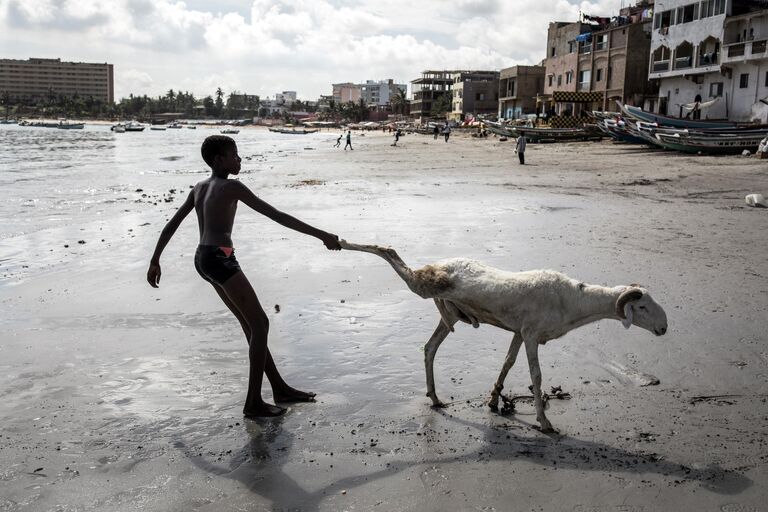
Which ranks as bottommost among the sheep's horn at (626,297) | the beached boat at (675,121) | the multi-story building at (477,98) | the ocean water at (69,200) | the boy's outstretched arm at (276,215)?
the ocean water at (69,200)

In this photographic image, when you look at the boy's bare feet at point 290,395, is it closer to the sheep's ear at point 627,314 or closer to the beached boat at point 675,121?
the sheep's ear at point 627,314

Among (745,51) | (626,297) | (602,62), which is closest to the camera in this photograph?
(626,297)

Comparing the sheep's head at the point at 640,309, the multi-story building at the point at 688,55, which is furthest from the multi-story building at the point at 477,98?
the sheep's head at the point at 640,309

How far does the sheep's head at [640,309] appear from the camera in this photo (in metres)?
4.39

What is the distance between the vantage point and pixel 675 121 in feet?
116

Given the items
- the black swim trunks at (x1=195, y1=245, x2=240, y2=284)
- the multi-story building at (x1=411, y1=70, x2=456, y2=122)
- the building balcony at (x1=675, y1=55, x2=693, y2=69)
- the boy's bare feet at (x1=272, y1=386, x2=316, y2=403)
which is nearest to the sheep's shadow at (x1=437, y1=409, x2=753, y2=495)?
the boy's bare feet at (x1=272, y1=386, x2=316, y2=403)

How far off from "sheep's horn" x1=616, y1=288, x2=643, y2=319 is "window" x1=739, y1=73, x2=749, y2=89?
1594 inches

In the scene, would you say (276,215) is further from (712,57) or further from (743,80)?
(712,57)

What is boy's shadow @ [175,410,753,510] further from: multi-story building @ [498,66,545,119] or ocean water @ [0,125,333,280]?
multi-story building @ [498,66,545,119]

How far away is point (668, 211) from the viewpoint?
14.5 meters

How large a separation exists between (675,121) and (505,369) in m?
34.9

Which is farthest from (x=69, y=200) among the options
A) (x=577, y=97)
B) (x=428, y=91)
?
(x=428, y=91)

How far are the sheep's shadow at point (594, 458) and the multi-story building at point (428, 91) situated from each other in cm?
12372

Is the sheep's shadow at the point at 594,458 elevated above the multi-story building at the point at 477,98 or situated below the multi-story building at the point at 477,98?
below
